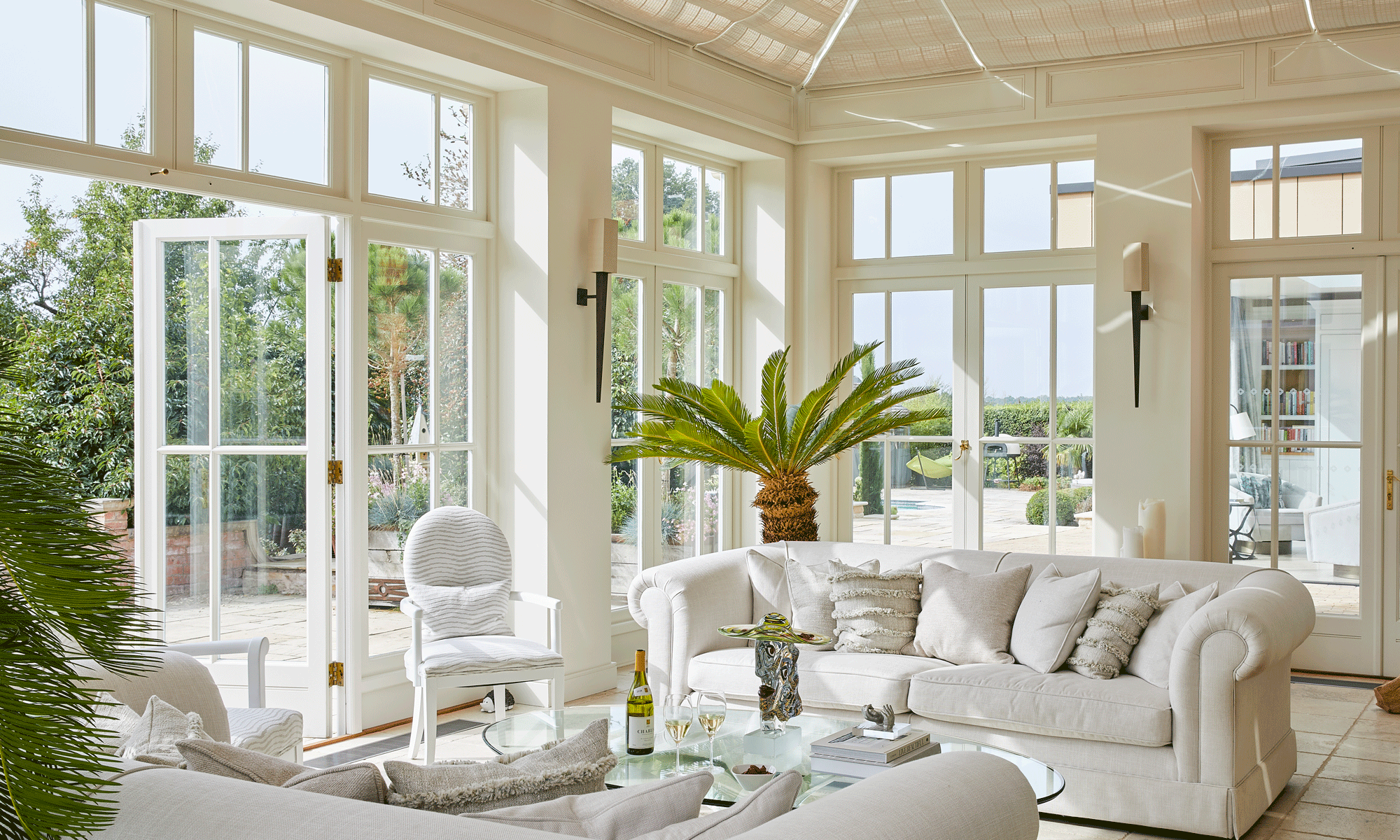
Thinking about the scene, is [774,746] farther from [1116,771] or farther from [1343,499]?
[1343,499]

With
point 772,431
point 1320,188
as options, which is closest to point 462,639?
point 772,431

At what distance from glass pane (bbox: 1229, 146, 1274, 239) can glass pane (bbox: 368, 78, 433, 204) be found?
4.11 meters

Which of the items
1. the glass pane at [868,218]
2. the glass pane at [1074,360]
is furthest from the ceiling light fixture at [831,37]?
the glass pane at [1074,360]

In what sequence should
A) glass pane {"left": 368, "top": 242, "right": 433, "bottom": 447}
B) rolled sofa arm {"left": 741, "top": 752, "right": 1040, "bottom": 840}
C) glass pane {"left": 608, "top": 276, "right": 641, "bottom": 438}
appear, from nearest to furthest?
rolled sofa arm {"left": 741, "top": 752, "right": 1040, "bottom": 840} → glass pane {"left": 368, "top": 242, "right": 433, "bottom": 447} → glass pane {"left": 608, "top": 276, "right": 641, "bottom": 438}

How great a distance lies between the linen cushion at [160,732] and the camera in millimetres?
2012

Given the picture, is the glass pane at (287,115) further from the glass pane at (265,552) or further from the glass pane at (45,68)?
the glass pane at (265,552)

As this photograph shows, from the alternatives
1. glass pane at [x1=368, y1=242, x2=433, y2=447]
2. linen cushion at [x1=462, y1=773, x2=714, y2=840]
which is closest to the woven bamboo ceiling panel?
glass pane at [x1=368, y1=242, x2=433, y2=447]

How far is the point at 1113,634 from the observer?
12.6ft

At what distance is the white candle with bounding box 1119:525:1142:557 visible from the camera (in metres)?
5.66

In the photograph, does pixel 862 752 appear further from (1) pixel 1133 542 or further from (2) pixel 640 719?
(1) pixel 1133 542

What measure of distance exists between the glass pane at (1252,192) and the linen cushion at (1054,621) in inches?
113

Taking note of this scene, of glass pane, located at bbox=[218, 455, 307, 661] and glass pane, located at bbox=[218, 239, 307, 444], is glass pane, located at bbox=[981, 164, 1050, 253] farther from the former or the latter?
glass pane, located at bbox=[218, 455, 307, 661]

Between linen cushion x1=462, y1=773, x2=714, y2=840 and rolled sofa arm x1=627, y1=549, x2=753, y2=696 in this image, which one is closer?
linen cushion x1=462, y1=773, x2=714, y2=840

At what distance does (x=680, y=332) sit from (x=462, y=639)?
8.51 ft
